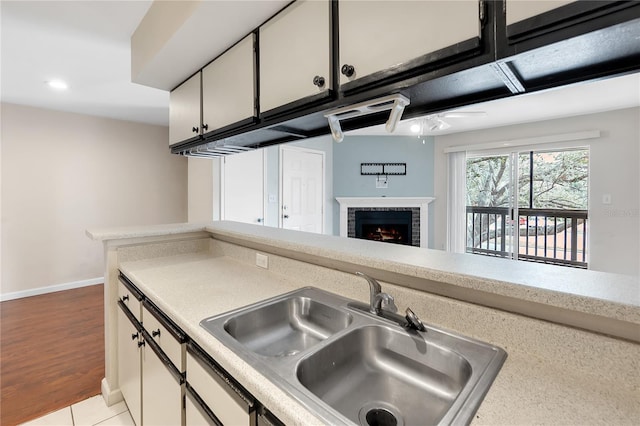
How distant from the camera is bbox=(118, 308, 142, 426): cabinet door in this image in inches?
61.9

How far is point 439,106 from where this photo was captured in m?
1.19

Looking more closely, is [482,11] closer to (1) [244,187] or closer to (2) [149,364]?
(2) [149,364]

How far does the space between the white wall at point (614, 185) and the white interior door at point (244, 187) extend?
440cm

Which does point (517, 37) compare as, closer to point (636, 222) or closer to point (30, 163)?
point (636, 222)

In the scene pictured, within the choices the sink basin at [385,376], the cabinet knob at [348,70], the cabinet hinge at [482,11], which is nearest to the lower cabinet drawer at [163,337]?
the sink basin at [385,376]

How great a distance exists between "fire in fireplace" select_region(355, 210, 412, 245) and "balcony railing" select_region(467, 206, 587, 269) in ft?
3.67

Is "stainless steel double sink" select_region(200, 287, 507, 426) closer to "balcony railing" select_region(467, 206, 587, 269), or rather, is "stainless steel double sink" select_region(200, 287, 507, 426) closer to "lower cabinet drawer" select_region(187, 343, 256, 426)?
"lower cabinet drawer" select_region(187, 343, 256, 426)

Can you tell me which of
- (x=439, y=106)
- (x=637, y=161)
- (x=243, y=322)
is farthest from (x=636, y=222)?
(x=243, y=322)

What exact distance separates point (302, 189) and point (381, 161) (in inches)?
70.1

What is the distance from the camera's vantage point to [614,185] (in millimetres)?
3947

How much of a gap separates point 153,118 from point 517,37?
481 centimetres

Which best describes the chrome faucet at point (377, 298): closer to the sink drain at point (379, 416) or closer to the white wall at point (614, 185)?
the sink drain at point (379, 416)

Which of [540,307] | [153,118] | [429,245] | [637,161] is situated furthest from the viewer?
[429,245]

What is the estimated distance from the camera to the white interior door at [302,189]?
452 centimetres
